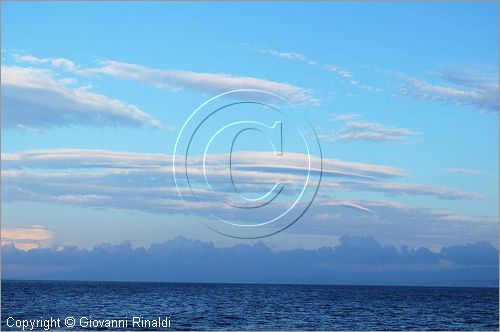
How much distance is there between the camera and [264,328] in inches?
2114

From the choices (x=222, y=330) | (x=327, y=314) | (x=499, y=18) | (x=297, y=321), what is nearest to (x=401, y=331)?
(x=297, y=321)

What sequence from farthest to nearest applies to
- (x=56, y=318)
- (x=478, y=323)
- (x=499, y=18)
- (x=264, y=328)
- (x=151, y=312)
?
(x=151, y=312), (x=478, y=323), (x=56, y=318), (x=264, y=328), (x=499, y=18)

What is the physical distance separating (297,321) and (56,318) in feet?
74.3

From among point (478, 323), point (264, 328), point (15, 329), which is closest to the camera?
point (15, 329)

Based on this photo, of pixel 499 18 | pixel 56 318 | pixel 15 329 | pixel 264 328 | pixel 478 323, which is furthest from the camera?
pixel 478 323

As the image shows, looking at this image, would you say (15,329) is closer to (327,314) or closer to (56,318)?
(56,318)

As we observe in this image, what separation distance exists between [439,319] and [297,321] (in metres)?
19.2

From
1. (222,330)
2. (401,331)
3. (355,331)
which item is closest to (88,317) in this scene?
(222,330)

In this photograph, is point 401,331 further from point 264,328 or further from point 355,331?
point 264,328

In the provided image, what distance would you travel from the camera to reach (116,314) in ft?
218

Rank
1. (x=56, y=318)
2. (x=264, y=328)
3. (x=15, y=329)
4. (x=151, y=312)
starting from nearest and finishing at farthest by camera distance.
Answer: (x=15, y=329)
(x=264, y=328)
(x=56, y=318)
(x=151, y=312)

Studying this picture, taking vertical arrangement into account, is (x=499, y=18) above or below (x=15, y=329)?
above

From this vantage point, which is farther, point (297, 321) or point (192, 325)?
point (297, 321)

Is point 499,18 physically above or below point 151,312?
above
